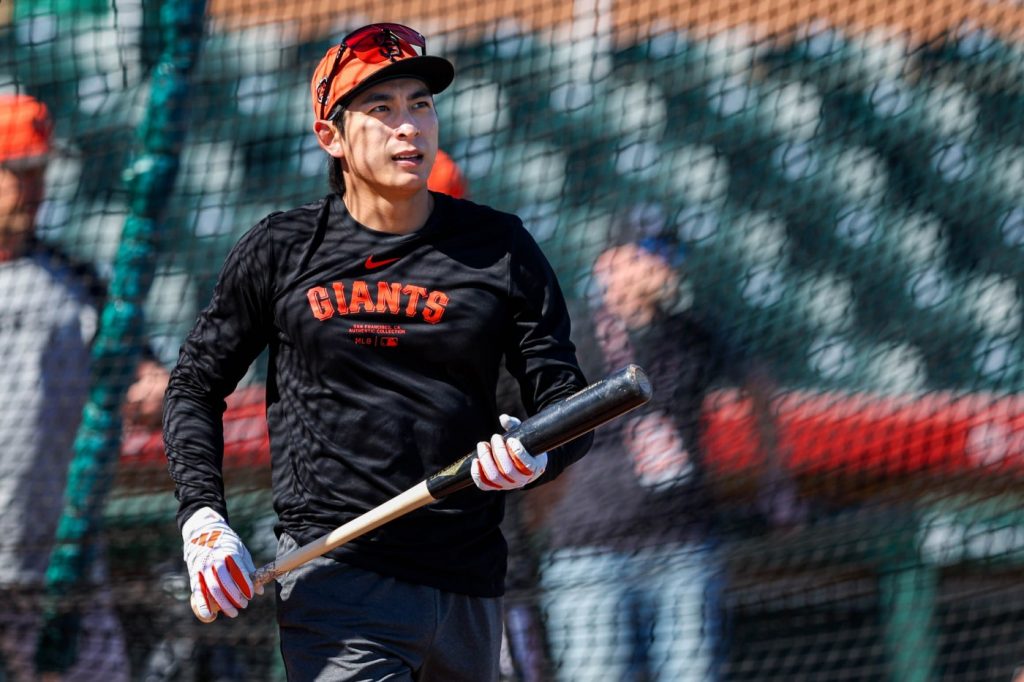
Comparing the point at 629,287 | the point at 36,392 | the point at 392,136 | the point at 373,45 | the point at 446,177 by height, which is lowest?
the point at 392,136

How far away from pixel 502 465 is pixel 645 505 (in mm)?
1813

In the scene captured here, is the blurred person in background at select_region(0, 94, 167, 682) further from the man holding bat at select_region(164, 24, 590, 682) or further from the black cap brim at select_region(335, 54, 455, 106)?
the black cap brim at select_region(335, 54, 455, 106)

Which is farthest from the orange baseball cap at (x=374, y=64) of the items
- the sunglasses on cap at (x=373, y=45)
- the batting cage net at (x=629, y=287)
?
the batting cage net at (x=629, y=287)

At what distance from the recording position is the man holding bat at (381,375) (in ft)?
7.32

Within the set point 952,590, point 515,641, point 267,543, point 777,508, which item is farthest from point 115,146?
point 952,590

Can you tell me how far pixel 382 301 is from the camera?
2.24 metres

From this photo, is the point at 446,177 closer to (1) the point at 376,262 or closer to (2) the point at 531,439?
(1) the point at 376,262

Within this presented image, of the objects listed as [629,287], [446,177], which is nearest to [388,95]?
[446,177]

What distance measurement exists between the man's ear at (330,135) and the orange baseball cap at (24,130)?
153cm

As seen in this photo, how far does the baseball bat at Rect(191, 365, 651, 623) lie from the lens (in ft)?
6.53

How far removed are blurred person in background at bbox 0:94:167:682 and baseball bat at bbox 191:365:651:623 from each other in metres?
1.59

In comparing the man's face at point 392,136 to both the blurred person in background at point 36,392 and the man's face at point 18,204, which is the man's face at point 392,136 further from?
the man's face at point 18,204

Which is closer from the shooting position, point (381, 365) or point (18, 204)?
point (381, 365)

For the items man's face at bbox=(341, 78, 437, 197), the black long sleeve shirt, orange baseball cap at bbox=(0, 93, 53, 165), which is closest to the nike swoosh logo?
the black long sleeve shirt
